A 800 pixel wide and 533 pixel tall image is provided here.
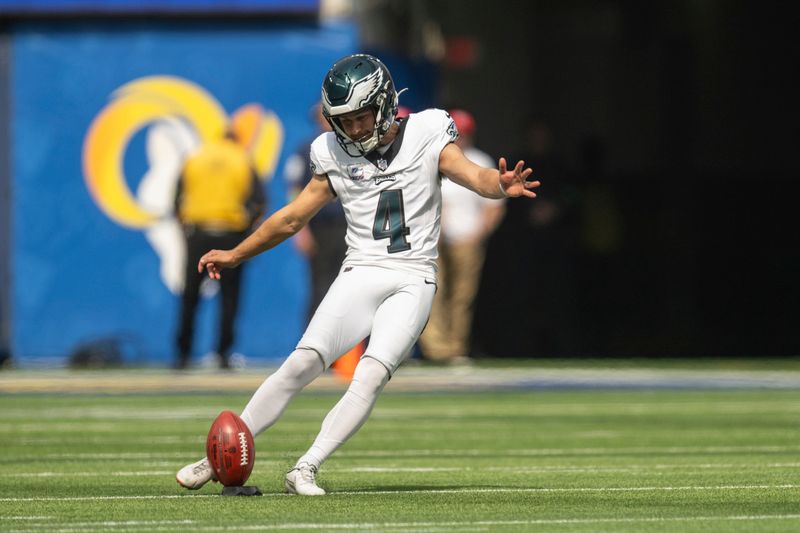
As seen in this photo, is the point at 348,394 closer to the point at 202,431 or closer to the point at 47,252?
the point at 202,431

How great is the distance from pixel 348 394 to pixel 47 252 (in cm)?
1176

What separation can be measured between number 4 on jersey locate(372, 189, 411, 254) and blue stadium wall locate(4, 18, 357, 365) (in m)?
10.8

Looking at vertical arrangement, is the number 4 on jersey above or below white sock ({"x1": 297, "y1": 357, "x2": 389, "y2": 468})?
above

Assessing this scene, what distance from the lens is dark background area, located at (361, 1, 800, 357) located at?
22.7 m

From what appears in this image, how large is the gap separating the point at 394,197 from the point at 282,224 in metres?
0.53

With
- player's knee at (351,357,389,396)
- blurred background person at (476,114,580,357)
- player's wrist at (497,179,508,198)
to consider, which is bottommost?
blurred background person at (476,114,580,357)

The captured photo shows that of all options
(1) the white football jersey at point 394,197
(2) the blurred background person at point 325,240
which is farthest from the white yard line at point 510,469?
(2) the blurred background person at point 325,240

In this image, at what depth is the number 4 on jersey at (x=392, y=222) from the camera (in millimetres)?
7863

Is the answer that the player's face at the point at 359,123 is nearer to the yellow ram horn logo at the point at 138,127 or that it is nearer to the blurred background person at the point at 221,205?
the blurred background person at the point at 221,205

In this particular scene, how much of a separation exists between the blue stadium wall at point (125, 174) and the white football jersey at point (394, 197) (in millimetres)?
10690

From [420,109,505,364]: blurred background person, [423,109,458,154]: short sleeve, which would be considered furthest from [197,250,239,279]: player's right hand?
[420,109,505,364]: blurred background person

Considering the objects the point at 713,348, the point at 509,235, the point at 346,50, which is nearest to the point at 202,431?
the point at 346,50

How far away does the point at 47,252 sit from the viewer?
61.8 ft

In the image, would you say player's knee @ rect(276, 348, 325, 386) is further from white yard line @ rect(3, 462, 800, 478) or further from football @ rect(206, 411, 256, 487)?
white yard line @ rect(3, 462, 800, 478)
